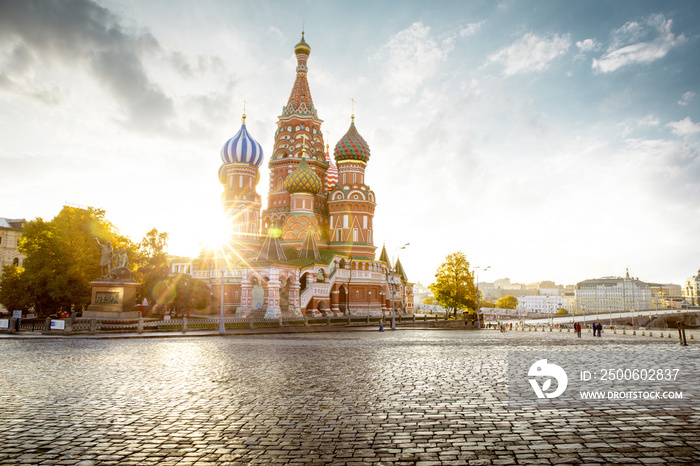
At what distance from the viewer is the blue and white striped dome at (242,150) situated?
57.7 meters

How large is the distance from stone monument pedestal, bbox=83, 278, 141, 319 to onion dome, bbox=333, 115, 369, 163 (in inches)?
1458

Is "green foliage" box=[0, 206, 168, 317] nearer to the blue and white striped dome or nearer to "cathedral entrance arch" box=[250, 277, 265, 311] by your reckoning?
Answer: "cathedral entrance arch" box=[250, 277, 265, 311]

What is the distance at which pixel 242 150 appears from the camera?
2269 inches

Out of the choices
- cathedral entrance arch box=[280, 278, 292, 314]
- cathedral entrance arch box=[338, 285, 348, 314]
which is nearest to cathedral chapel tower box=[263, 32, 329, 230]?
cathedral entrance arch box=[338, 285, 348, 314]

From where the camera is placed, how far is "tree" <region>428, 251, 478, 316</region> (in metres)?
58.5

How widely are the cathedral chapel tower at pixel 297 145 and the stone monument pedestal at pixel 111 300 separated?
31.3 meters

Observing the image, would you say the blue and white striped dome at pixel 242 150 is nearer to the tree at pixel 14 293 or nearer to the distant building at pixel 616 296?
the tree at pixel 14 293

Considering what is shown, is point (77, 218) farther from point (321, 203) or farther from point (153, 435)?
point (153, 435)

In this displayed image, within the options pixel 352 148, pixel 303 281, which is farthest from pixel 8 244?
pixel 352 148

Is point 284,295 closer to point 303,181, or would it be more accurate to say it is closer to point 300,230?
point 300,230

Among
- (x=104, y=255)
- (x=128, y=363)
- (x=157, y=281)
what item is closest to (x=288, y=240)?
(x=157, y=281)

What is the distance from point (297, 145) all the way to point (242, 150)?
8857 millimetres

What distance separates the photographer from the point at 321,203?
2530 inches

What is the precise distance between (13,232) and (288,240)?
3810cm
